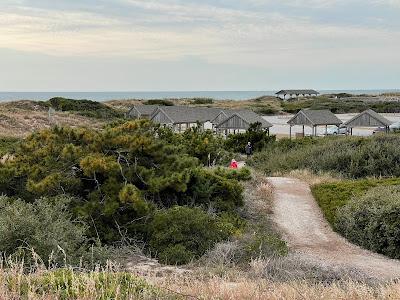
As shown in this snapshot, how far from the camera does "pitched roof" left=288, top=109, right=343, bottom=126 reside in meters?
53.8

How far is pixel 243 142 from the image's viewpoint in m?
40.3

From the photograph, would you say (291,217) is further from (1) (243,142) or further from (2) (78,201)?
(1) (243,142)

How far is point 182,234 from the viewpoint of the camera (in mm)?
11812

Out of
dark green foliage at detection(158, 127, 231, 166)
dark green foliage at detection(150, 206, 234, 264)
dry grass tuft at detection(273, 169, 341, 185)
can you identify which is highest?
dark green foliage at detection(158, 127, 231, 166)

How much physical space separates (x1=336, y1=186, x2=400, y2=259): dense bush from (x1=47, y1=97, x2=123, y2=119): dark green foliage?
2563 inches

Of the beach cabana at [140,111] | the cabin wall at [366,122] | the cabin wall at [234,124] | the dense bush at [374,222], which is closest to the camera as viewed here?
the dense bush at [374,222]

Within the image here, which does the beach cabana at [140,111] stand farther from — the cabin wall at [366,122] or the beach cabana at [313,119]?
the cabin wall at [366,122]

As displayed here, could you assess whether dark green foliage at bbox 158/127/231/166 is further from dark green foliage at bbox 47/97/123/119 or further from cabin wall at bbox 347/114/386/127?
dark green foliage at bbox 47/97/123/119

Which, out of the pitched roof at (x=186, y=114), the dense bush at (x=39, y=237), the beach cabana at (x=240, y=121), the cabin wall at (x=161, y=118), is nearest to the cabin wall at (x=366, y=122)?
the beach cabana at (x=240, y=121)

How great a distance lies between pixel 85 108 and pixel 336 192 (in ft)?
231

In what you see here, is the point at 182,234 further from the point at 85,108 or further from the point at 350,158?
the point at 85,108

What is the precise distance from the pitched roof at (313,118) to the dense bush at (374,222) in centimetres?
3806

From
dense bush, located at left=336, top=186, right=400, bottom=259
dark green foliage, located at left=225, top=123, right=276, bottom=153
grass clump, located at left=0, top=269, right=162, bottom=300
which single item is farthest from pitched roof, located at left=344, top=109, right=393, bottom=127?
grass clump, located at left=0, top=269, right=162, bottom=300

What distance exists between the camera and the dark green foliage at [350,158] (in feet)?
80.2
